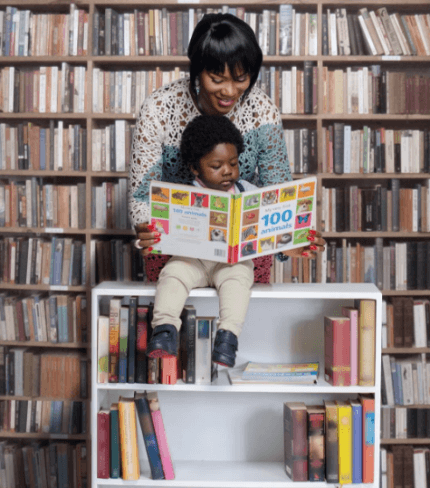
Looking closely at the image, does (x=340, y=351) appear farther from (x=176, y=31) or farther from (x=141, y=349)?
(x=176, y=31)

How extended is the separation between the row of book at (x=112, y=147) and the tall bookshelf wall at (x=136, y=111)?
34 mm

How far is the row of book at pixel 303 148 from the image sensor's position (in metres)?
3.00

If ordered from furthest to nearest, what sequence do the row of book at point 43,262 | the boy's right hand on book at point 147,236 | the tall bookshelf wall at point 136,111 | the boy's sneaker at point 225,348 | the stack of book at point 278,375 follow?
the row of book at point 43,262, the tall bookshelf wall at point 136,111, the stack of book at point 278,375, the boy's right hand on book at point 147,236, the boy's sneaker at point 225,348

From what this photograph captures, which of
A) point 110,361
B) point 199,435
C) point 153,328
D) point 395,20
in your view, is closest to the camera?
point 153,328

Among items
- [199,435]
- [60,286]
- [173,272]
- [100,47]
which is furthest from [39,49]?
[199,435]

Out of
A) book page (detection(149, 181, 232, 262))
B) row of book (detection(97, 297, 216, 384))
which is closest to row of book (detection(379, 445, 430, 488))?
row of book (detection(97, 297, 216, 384))

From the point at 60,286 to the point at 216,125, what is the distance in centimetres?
155

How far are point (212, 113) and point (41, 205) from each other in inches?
57.8

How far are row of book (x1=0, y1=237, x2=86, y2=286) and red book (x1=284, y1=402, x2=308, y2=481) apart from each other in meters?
1.56

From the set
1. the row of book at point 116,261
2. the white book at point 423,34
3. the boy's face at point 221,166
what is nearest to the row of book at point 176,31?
the white book at point 423,34

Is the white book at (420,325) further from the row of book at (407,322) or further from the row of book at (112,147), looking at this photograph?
the row of book at (112,147)

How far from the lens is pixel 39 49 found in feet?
10.0

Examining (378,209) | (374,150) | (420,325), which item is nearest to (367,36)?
(374,150)

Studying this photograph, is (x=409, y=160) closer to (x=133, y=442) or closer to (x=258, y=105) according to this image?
(x=258, y=105)
